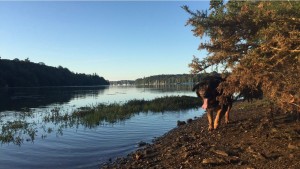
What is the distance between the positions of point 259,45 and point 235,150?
114 inches

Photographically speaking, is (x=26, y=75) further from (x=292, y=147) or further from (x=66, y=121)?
(x=292, y=147)

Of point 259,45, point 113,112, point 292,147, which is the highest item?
point 259,45

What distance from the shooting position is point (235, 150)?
8992 mm

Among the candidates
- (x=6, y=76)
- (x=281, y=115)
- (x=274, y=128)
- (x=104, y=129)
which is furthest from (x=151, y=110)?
(x=6, y=76)

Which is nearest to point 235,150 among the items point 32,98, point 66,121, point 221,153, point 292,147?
point 221,153

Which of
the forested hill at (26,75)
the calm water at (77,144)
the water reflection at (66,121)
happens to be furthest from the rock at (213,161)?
the forested hill at (26,75)

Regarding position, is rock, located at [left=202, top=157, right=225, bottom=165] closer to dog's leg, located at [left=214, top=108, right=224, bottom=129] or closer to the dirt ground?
the dirt ground

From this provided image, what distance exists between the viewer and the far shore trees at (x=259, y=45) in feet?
25.1

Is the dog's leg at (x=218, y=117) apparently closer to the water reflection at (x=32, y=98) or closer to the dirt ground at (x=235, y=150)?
the dirt ground at (x=235, y=150)

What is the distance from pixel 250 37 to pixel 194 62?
1744mm

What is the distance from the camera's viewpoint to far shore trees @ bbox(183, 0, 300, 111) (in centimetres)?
764

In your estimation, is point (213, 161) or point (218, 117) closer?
point (213, 161)

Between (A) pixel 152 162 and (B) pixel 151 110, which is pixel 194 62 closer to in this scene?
(A) pixel 152 162

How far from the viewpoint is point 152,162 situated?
31.3ft
